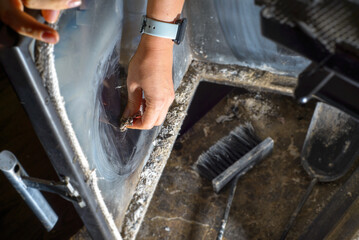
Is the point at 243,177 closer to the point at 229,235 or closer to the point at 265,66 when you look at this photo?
the point at 229,235

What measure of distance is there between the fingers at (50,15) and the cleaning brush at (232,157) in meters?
0.79

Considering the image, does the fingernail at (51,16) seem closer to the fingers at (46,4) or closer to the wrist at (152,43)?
the fingers at (46,4)

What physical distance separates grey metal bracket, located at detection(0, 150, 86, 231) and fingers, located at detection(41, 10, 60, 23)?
28cm

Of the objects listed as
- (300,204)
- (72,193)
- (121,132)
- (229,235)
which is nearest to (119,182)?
(121,132)

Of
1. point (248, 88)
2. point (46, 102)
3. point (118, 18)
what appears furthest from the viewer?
point (248, 88)

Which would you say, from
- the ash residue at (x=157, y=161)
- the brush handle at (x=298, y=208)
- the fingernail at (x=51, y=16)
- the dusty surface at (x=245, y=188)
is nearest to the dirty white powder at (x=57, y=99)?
the fingernail at (x=51, y=16)

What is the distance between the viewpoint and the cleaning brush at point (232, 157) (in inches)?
50.1

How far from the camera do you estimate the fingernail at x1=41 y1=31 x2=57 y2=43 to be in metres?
0.57

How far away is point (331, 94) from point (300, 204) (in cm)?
79

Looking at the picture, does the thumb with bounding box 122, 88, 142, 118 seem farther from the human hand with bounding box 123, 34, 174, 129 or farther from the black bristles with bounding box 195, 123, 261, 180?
the black bristles with bounding box 195, 123, 261, 180

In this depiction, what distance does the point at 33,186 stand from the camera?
2.52ft

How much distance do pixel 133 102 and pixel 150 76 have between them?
3.8 inches

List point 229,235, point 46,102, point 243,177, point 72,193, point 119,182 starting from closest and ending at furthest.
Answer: point 46,102, point 72,193, point 119,182, point 229,235, point 243,177

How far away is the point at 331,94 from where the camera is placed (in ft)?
1.77
